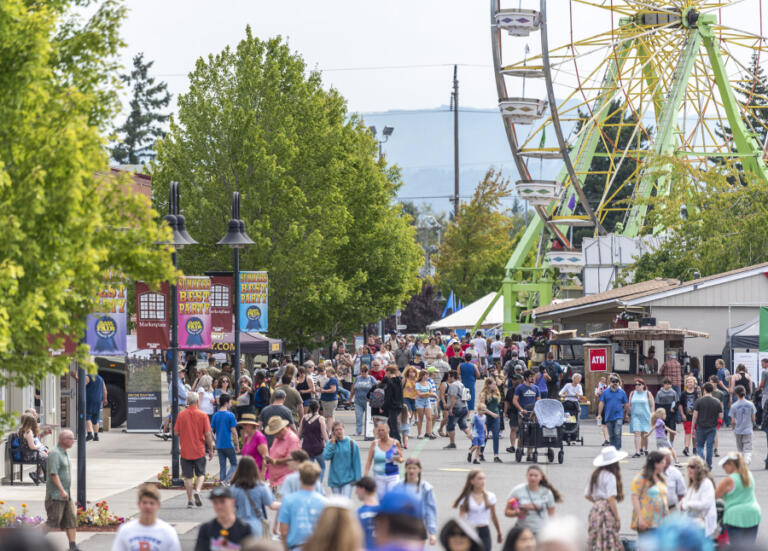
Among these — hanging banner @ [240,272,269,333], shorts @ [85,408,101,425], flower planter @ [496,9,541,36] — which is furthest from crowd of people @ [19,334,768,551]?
flower planter @ [496,9,541,36]

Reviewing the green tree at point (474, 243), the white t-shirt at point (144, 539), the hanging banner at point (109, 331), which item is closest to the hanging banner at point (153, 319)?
the hanging banner at point (109, 331)

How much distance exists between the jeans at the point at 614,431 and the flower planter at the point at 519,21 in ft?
84.7

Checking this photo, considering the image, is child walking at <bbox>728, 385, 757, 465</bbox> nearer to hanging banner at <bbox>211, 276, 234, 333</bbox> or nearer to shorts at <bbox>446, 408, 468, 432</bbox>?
shorts at <bbox>446, 408, 468, 432</bbox>

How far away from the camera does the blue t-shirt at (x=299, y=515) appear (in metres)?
11.0

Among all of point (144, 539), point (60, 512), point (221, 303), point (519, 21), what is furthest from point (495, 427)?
point (519, 21)

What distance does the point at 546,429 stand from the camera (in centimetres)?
2403

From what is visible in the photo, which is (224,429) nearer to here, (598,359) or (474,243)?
(598,359)

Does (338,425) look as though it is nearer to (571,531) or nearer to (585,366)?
(571,531)

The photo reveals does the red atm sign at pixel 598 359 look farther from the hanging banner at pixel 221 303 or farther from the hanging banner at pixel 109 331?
the hanging banner at pixel 109 331

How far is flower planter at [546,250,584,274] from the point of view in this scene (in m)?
56.7

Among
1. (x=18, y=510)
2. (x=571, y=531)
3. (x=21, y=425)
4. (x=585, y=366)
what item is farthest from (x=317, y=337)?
(x=571, y=531)

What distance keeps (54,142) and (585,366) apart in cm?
2497

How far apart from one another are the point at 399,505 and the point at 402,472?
15136mm

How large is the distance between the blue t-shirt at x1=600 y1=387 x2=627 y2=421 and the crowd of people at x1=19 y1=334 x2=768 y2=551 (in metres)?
0.02
